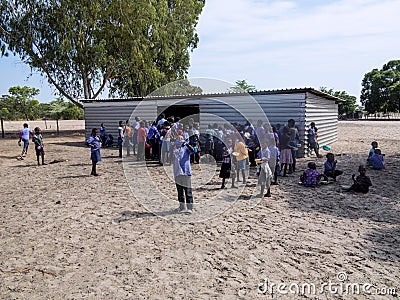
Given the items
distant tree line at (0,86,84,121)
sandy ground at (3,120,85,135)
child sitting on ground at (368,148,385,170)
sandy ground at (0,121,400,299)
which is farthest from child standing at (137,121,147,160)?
distant tree line at (0,86,84,121)

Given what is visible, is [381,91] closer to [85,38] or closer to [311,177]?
[85,38]

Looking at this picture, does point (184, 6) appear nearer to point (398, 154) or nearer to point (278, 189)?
point (398, 154)

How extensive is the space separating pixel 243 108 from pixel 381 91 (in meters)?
53.5

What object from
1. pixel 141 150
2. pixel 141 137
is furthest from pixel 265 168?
pixel 141 150

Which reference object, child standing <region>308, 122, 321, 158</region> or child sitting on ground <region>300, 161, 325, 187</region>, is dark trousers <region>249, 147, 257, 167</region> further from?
child standing <region>308, 122, 321, 158</region>

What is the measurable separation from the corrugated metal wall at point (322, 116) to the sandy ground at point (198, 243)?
620 centimetres

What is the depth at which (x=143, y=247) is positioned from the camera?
5.38 m

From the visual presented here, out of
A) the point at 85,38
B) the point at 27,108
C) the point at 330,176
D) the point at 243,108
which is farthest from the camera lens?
the point at 27,108

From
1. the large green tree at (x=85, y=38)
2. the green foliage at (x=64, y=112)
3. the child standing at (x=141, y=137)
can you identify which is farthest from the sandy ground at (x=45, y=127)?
the child standing at (x=141, y=137)

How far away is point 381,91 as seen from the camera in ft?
194

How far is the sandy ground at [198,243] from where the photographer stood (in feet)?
13.9

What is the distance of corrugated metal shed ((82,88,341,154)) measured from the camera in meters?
14.4

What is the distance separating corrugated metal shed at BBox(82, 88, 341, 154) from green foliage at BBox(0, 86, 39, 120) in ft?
142

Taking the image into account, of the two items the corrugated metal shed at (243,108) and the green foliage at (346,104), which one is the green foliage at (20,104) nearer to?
the corrugated metal shed at (243,108)
